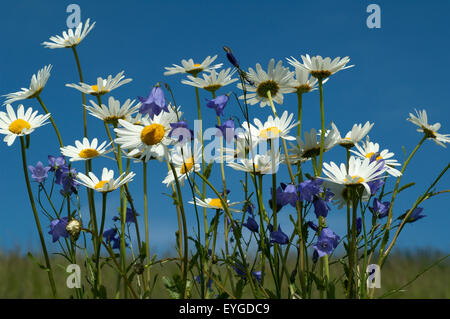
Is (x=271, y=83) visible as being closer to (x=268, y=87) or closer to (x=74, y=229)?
(x=268, y=87)

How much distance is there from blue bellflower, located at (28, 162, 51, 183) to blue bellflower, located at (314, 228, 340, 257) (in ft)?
5.47

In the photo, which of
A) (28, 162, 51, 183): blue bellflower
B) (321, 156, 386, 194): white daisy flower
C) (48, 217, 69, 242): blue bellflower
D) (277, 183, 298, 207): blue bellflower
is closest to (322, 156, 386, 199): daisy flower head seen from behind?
(321, 156, 386, 194): white daisy flower

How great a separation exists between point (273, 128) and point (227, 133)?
242 millimetres

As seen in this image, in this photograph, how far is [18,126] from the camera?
8.32ft

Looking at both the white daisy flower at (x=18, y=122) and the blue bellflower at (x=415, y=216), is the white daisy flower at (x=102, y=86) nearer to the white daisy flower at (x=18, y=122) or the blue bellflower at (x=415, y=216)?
the white daisy flower at (x=18, y=122)

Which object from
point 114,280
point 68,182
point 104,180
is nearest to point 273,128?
point 104,180

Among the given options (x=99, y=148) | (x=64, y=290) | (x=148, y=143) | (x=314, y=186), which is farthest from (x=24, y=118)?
(x=64, y=290)

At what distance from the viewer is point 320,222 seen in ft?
7.72

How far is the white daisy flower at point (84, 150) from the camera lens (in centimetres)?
250

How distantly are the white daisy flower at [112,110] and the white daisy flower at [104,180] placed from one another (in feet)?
0.98

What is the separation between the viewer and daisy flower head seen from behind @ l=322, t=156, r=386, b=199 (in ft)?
6.95

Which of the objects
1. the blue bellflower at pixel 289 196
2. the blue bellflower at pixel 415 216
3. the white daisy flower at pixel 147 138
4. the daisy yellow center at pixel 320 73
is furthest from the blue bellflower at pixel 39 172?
the blue bellflower at pixel 415 216
